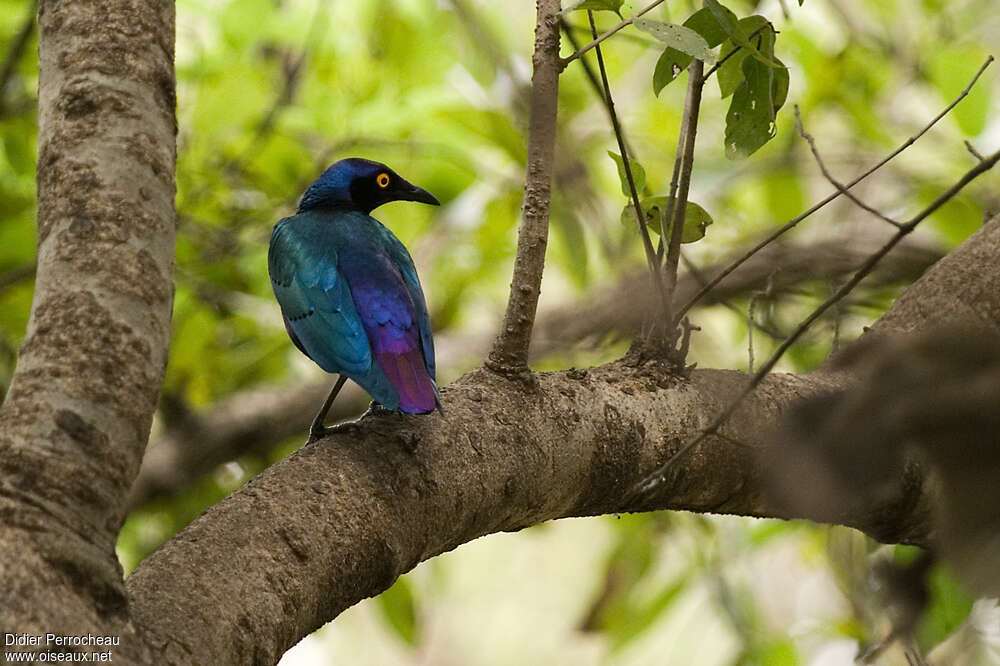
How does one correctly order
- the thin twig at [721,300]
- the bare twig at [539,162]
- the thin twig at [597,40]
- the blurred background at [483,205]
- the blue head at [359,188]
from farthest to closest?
the blurred background at [483,205] → the blue head at [359,188] → the thin twig at [721,300] → the bare twig at [539,162] → the thin twig at [597,40]

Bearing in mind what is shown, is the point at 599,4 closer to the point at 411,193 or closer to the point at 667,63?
the point at 667,63

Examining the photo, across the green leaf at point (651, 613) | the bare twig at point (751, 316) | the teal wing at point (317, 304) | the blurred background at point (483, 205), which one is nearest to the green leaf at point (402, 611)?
the blurred background at point (483, 205)

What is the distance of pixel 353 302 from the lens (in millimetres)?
2703

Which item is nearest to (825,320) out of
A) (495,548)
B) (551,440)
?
(551,440)

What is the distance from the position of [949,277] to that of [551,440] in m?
1.01

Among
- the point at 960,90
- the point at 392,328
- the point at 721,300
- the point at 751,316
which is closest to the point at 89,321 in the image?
the point at 392,328

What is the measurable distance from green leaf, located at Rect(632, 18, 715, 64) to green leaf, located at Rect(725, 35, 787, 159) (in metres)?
0.37

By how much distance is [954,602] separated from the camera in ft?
7.54

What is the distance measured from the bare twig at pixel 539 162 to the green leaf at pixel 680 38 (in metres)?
0.24

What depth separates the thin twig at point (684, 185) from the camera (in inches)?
84.6

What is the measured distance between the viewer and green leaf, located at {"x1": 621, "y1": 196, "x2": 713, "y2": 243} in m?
2.29

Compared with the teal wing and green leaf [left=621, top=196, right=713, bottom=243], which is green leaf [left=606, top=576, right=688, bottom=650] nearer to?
the teal wing

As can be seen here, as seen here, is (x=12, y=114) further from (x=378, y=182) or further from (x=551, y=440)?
(x=551, y=440)

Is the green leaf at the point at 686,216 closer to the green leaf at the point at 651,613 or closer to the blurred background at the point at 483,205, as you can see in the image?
the blurred background at the point at 483,205
